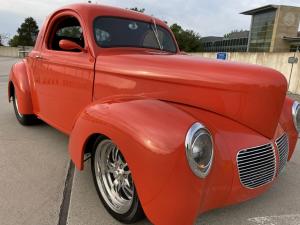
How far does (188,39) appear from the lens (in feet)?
190

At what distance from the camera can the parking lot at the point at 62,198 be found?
266cm

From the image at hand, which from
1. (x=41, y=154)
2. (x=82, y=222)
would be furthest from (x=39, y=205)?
(x=41, y=154)

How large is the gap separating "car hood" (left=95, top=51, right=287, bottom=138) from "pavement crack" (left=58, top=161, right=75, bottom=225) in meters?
1.10

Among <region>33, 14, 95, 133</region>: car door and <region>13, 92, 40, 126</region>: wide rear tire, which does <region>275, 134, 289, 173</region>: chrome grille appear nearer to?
<region>33, 14, 95, 133</region>: car door

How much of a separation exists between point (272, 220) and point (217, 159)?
907mm

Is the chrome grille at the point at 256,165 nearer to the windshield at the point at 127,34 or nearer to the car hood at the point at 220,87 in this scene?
the car hood at the point at 220,87

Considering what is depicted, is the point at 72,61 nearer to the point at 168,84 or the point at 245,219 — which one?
the point at 168,84

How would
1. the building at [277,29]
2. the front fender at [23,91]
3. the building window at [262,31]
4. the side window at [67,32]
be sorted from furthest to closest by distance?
the building window at [262,31]
the building at [277,29]
the front fender at [23,91]
the side window at [67,32]

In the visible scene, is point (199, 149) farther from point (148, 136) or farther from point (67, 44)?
point (67, 44)

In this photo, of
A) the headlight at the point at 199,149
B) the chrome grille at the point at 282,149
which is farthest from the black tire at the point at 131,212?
the chrome grille at the point at 282,149

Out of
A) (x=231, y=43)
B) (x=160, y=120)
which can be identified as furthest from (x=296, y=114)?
(x=231, y=43)

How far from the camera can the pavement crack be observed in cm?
262

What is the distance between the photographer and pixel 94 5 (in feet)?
12.2

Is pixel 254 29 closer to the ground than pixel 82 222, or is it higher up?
higher up
